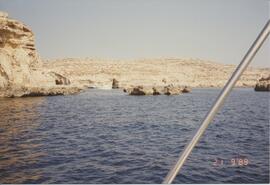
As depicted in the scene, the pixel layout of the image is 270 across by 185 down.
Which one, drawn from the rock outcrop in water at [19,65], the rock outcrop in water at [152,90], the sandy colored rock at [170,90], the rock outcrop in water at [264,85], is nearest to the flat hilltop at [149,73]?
the rock outcrop in water at [264,85]

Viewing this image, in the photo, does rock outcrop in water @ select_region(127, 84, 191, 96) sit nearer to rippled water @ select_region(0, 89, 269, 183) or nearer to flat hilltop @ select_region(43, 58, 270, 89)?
rippled water @ select_region(0, 89, 269, 183)

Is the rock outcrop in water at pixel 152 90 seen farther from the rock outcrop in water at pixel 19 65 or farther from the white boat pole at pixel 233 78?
the white boat pole at pixel 233 78

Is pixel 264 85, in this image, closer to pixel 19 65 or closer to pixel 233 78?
pixel 19 65

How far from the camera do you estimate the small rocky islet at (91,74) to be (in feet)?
129

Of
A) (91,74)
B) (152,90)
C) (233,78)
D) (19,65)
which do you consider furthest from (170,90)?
(91,74)

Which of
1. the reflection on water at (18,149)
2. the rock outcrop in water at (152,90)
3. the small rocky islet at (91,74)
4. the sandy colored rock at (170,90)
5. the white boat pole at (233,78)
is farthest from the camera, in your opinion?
the sandy colored rock at (170,90)

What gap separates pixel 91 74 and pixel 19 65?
2361 inches

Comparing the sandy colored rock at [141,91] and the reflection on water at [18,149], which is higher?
the sandy colored rock at [141,91]

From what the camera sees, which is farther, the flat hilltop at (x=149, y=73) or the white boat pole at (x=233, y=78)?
the flat hilltop at (x=149, y=73)

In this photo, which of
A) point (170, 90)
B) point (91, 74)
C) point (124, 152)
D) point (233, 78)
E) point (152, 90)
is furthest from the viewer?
point (91, 74)

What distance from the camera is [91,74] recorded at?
9981cm
